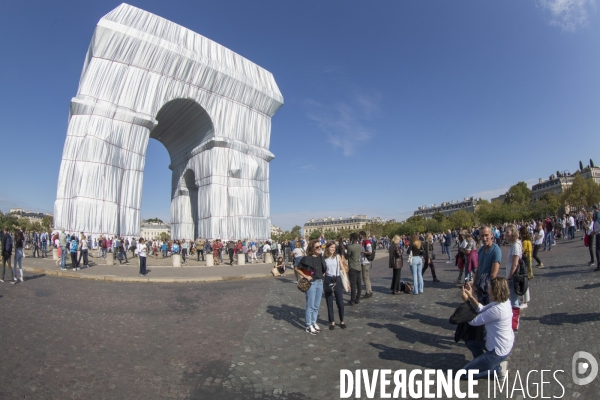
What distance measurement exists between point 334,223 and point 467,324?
458 ft

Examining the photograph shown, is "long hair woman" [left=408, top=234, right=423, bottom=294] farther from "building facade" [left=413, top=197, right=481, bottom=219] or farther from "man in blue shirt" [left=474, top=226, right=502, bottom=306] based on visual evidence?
"building facade" [left=413, top=197, right=481, bottom=219]

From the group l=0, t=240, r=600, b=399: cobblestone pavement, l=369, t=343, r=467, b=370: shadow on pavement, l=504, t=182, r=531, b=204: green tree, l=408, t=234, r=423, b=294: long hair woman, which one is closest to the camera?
l=0, t=240, r=600, b=399: cobblestone pavement

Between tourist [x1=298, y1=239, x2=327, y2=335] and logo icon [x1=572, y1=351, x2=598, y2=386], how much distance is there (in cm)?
319

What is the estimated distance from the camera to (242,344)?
493cm

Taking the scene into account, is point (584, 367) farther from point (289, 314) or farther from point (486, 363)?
point (289, 314)

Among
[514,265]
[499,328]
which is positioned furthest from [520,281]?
[499,328]

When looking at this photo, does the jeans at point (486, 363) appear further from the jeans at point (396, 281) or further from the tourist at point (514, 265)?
the jeans at point (396, 281)

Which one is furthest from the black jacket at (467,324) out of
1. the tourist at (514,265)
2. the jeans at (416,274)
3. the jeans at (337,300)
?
the jeans at (416,274)

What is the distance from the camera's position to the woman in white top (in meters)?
3.35

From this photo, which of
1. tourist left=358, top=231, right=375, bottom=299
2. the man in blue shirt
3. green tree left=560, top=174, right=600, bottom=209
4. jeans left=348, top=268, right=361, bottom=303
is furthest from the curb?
green tree left=560, top=174, right=600, bottom=209

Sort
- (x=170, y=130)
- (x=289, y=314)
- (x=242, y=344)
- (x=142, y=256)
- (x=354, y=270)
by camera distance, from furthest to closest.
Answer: (x=170, y=130)
(x=142, y=256)
(x=354, y=270)
(x=289, y=314)
(x=242, y=344)

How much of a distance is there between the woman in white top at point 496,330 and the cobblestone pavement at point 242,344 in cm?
23

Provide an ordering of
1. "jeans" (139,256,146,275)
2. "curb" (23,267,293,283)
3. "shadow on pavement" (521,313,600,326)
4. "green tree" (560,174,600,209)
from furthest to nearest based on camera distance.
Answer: "green tree" (560,174,600,209)
"jeans" (139,256,146,275)
"curb" (23,267,293,283)
"shadow on pavement" (521,313,600,326)

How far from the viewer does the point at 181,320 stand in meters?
6.23
